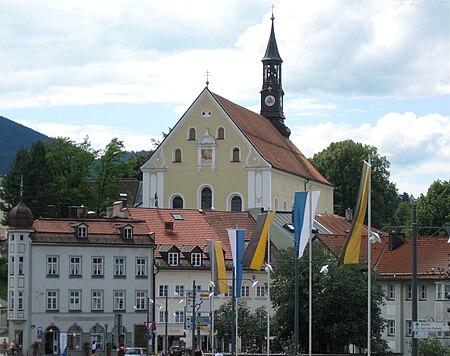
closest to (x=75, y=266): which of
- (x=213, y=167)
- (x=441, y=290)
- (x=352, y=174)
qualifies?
(x=441, y=290)

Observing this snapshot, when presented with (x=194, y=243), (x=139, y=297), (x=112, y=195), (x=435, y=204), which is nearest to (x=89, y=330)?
(x=139, y=297)

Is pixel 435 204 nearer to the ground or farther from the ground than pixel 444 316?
farther from the ground

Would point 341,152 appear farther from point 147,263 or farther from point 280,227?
point 147,263

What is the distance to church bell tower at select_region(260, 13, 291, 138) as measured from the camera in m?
132

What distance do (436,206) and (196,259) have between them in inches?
2185

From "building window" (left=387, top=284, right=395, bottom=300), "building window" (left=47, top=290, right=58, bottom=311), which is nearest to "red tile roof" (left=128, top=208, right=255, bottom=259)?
"building window" (left=47, top=290, right=58, bottom=311)

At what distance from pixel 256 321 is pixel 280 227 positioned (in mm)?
20360

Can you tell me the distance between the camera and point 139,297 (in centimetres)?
8550

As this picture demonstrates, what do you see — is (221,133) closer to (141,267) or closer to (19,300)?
(141,267)

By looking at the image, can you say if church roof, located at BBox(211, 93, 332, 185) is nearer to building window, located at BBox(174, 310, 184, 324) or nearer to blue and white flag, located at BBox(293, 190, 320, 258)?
building window, located at BBox(174, 310, 184, 324)

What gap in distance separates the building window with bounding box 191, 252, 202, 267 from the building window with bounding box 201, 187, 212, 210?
88.0 feet

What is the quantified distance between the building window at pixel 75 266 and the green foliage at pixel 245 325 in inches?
433

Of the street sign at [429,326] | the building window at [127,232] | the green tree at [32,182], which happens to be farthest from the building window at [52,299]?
the street sign at [429,326]

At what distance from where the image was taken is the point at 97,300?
8438 cm
